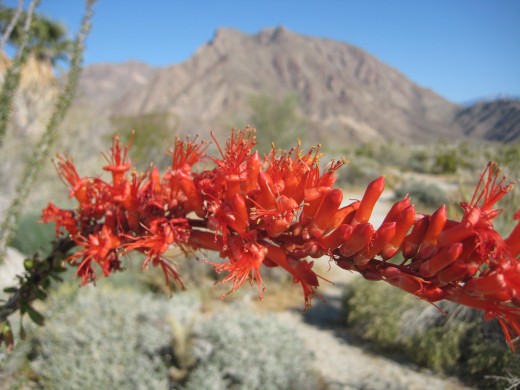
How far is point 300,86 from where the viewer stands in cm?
12812

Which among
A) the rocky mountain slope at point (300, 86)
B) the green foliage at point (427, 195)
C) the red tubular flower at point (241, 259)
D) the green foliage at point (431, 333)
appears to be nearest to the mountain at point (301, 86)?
the rocky mountain slope at point (300, 86)

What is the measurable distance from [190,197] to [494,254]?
0.98 m

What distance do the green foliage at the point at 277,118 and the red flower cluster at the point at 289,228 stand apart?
25970 mm

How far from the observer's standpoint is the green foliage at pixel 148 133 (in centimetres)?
2028

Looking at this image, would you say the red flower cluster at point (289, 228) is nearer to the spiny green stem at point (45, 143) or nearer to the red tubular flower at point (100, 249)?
the red tubular flower at point (100, 249)

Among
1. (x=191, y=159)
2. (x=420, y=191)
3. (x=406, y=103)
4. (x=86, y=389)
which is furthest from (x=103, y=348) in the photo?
(x=406, y=103)

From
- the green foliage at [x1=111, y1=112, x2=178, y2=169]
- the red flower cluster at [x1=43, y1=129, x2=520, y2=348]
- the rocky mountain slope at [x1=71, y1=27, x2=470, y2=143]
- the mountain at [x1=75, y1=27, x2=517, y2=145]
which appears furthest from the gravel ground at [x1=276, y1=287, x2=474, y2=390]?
the rocky mountain slope at [x1=71, y1=27, x2=470, y2=143]

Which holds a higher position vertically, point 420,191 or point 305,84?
point 305,84

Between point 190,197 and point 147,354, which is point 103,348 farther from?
point 190,197

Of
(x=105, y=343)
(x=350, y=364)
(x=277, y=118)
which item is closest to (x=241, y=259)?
(x=105, y=343)

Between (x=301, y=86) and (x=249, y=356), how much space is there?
13152 centimetres

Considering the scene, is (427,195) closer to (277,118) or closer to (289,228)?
(277,118)

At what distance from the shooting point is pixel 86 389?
3.86 m

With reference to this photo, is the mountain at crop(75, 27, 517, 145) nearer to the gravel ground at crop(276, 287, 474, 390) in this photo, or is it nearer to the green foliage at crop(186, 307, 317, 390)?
the gravel ground at crop(276, 287, 474, 390)
